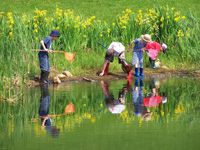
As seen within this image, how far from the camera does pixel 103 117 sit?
10922mm

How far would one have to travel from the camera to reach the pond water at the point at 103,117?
28.7ft

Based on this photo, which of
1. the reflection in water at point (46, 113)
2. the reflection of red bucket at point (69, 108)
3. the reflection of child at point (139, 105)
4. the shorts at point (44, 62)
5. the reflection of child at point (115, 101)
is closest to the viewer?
the reflection in water at point (46, 113)

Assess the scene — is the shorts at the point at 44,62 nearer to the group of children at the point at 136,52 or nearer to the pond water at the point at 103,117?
the pond water at the point at 103,117

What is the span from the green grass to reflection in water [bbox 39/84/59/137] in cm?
1390

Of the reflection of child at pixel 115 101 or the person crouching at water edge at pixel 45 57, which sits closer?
the reflection of child at pixel 115 101

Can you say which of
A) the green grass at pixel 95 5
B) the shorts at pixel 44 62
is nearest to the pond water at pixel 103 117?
the shorts at pixel 44 62

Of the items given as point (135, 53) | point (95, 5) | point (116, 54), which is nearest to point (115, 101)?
point (116, 54)

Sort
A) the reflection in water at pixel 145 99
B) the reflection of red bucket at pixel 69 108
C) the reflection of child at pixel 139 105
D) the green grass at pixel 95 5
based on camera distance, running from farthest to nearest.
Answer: the green grass at pixel 95 5, the reflection of red bucket at pixel 69 108, the reflection in water at pixel 145 99, the reflection of child at pixel 139 105

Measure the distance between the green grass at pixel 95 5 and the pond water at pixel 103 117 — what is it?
1329 centimetres

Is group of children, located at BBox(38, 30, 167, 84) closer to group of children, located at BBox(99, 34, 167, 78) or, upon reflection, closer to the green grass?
group of children, located at BBox(99, 34, 167, 78)

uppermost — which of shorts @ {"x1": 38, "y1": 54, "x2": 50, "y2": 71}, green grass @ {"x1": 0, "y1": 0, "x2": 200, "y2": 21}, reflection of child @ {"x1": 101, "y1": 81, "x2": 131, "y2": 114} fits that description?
green grass @ {"x1": 0, "y1": 0, "x2": 200, "y2": 21}

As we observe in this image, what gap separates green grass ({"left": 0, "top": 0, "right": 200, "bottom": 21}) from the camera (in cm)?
2881

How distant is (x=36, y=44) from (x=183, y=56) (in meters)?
5.30

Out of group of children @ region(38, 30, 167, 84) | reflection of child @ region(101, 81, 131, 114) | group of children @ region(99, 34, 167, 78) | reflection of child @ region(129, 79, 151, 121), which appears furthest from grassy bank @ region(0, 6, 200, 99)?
reflection of child @ region(129, 79, 151, 121)
